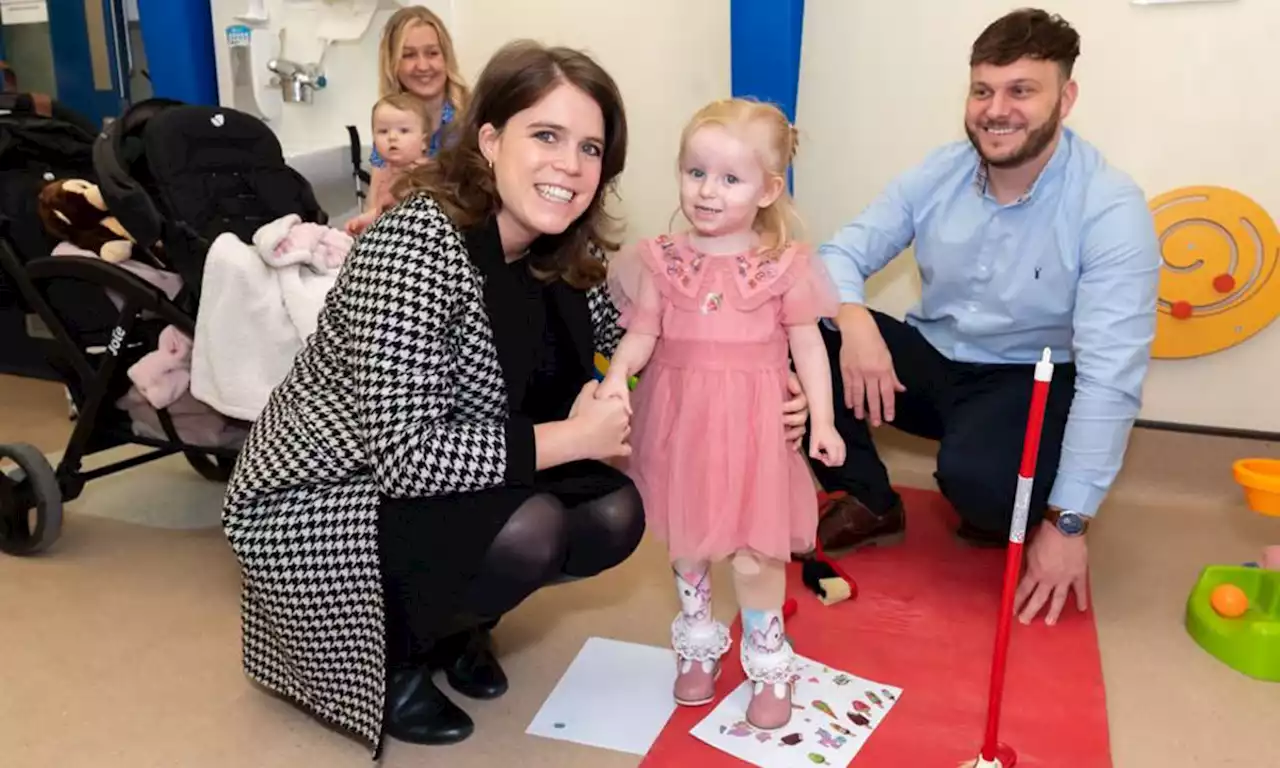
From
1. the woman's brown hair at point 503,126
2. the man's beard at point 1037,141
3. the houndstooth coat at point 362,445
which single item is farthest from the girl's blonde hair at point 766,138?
the man's beard at point 1037,141

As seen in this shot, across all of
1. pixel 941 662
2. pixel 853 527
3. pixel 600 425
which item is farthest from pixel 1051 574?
pixel 600 425

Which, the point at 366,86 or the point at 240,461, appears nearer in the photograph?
the point at 240,461

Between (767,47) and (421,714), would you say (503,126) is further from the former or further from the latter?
(767,47)

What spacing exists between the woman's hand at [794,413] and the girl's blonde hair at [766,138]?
19 cm

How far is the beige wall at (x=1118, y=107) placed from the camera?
222 centimetres

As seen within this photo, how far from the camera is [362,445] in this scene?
138cm

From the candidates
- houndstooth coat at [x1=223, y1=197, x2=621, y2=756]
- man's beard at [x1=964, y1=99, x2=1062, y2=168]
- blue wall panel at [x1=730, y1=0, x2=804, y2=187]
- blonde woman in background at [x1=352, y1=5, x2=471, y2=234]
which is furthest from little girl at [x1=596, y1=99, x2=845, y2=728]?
blonde woman in background at [x1=352, y1=5, x2=471, y2=234]

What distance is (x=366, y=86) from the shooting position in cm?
309

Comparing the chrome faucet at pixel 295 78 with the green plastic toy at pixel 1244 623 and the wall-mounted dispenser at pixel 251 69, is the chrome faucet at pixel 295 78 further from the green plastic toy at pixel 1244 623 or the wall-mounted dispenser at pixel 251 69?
the green plastic toy at pixel 1244 623

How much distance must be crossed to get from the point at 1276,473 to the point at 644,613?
44.8 inches

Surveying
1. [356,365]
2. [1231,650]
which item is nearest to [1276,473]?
[1231,650]

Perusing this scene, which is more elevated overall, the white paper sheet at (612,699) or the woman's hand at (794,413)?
the woman's hand at (794,413)

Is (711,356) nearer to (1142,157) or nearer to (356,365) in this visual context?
(356,365)

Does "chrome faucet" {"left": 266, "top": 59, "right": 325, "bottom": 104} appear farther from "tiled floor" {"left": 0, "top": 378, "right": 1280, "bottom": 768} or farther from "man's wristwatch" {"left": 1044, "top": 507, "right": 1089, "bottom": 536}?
"man's wristwatch" {"left": 1044, "top": 507, "right": 1089, "bottom": 536}
